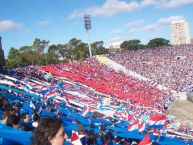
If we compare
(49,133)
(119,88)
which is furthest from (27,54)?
(49,133)

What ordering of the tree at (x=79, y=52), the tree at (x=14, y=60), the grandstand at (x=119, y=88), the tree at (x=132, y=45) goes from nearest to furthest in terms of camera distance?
the grandstand at (x=119, y=88)
the tree at (x=14, y=60)
the tree at (x=79, y=52)
the tree at (x=132, y=45)

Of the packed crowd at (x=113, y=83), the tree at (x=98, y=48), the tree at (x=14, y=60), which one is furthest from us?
the tree at (x=98, y=48)

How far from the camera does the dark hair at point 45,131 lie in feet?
8.45

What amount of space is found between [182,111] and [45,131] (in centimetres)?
3003

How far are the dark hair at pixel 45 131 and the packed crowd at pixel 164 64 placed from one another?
3806 centimetres

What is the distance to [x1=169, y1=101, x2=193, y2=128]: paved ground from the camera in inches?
1124

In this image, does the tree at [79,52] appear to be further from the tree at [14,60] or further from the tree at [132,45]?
the tree at [132,45]

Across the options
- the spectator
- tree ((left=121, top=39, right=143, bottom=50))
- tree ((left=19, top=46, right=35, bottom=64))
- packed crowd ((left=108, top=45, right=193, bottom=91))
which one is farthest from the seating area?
tree ((left=121, top=39, right=143, bottom=50))

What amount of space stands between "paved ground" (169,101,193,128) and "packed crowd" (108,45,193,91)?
5430 millimetres

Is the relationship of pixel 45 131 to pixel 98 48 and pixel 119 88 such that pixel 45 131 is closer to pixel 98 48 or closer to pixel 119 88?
pixel 119 88

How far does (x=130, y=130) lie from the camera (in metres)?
11.4

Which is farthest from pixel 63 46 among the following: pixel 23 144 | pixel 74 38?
pixel 23 144

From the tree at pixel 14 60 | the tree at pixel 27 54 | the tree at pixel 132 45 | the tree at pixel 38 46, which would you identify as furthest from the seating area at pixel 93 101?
the tree at pixel 132 45

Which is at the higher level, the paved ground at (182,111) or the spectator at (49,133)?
the spectator at (49,133)
